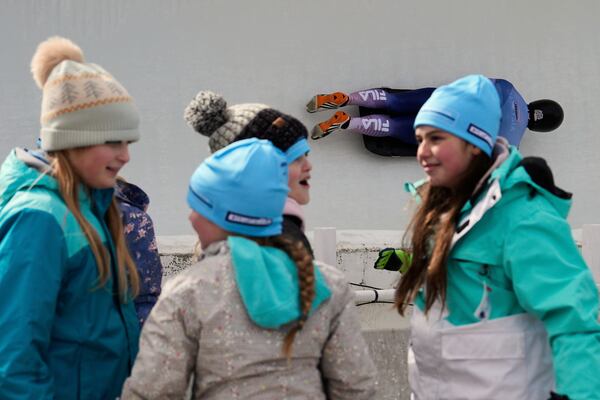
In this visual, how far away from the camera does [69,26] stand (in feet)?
16.8

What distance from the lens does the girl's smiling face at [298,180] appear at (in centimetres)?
230

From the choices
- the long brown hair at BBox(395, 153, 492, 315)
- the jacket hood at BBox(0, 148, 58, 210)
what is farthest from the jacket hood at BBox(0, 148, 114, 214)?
the long brown hair at BBox(395, 153, 492, 315)

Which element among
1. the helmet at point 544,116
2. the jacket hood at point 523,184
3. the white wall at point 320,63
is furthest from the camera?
the helmet at point 544,116

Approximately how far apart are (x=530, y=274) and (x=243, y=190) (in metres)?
0.67

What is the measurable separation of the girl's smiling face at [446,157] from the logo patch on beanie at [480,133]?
3 centimetres

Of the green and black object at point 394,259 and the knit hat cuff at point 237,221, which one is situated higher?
the knit hat cuff at point 237,221

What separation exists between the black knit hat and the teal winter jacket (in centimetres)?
42

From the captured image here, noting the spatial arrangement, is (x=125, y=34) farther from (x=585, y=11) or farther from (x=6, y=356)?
(x=6, y=356)

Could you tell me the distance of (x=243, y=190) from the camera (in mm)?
1751

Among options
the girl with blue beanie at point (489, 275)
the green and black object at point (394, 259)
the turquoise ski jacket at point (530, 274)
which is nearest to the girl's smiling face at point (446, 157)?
the girl with blue beanie at point (489, 275)

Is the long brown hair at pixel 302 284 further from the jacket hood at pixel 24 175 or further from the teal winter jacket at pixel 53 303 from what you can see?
the jacket hood at pixel 24 175

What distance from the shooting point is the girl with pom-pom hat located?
174 cm

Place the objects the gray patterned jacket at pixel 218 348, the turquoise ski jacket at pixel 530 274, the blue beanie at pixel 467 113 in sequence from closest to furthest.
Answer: the gray patterned jacket at pixel 218 348
the turquoise ski jacket at pixel 530 274
the blue beanie at pixel 467 113

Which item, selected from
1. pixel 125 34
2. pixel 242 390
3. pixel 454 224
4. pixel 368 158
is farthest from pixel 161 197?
pixel 242 390
